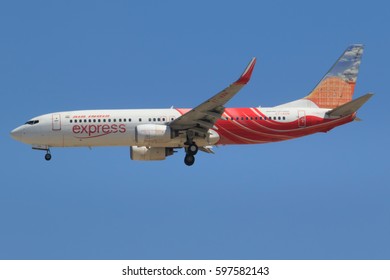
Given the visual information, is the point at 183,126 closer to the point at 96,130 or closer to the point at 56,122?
the point at 96,130

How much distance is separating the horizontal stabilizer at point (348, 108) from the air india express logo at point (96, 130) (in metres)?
12.2

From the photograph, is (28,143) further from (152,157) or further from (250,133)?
(250,133)

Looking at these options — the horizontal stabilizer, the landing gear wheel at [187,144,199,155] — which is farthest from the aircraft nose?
the horizontal stabilizer

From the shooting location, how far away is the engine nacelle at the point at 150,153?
55844mm

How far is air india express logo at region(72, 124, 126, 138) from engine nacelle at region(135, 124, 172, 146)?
151 centimetres

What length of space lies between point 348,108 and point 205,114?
27.2ft

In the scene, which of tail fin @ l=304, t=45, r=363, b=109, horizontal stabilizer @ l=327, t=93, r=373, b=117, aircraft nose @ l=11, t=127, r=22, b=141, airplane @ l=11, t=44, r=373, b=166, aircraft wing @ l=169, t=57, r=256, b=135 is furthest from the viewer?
tail fin @ l=304, t=45, r=363, b=109

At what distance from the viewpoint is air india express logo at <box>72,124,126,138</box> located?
53938 mm

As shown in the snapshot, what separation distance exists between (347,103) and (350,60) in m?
5.17

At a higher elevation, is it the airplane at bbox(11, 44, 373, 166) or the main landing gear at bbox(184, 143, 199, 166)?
the airplane at bbox(11, 44, 373, 166)

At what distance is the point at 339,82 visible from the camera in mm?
57219

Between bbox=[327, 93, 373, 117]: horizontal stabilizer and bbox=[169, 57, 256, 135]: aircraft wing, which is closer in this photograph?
bbox=[169, 57, 256, 135]: aircraft wing

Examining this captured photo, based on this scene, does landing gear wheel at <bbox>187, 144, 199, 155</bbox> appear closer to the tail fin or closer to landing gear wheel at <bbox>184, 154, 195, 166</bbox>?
landing gear wheel at <bbox>184, 154, 195, 166</bbox>

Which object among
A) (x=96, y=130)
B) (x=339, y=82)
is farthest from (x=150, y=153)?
(x=339, y=82)
